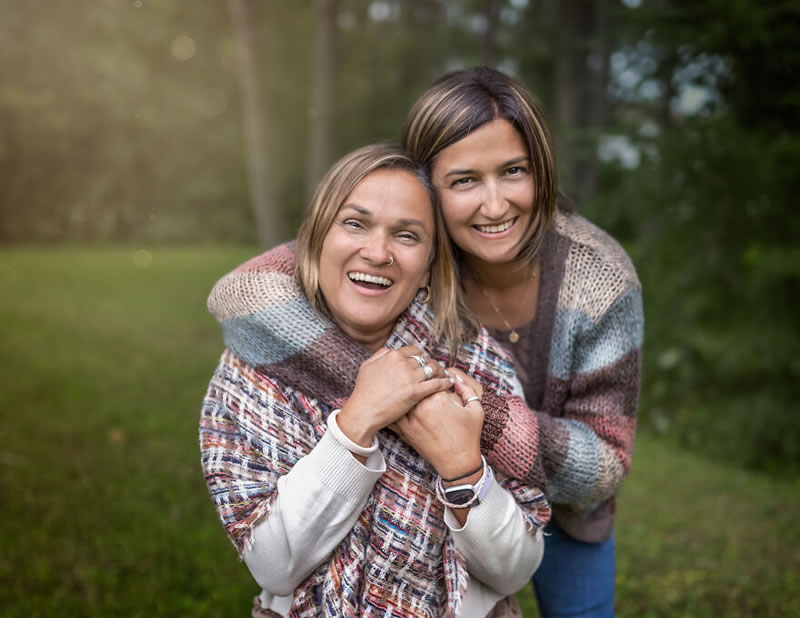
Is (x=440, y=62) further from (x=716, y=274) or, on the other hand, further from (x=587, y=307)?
(x=587, y=307)

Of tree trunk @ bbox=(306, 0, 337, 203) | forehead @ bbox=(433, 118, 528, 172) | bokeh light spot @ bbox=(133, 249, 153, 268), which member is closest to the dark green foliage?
forehead @ bbox=(433, 118, 528, 172)

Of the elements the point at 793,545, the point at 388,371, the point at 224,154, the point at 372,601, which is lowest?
the point at 224,154

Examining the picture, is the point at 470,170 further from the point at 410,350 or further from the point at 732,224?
the point at 732,224

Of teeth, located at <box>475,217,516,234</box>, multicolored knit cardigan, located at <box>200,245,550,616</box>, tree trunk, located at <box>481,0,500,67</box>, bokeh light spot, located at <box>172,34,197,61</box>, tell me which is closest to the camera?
multicolored knit cardigan, located at <box>200,245,550,616</box>

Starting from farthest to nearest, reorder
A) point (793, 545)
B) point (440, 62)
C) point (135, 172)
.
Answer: point (440, 62) → point (135, 172) → point (793, 545)

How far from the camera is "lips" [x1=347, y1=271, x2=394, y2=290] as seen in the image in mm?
2080

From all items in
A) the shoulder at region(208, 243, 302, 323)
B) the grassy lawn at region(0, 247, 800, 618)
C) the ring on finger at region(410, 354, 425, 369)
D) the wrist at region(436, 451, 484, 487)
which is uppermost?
the shoulder at region(208, 243, 302, 323)

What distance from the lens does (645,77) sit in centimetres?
545

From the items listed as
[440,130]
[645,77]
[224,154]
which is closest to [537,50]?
[645,77]

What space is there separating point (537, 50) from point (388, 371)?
1057cm

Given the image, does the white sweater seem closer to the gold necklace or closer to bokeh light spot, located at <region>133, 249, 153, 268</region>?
the gold necklace

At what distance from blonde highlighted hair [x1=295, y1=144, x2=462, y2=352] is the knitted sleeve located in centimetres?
30

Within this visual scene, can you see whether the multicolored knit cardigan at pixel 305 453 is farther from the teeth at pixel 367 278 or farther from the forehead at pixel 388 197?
the forehead at pixel 388 197

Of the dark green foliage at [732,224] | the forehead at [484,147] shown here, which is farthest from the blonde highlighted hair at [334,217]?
the dark green foliage at [732,224]
